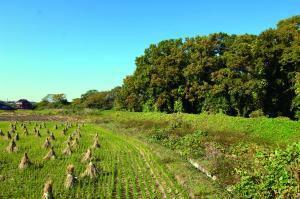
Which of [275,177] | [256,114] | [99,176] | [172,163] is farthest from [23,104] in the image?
[275,177]

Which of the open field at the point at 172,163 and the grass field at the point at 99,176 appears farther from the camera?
the grass field at the point at 99,176

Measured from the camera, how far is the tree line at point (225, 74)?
48094mm

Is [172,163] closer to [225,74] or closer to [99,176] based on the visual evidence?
[99,176]

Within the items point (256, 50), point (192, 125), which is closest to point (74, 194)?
point (192, 125)

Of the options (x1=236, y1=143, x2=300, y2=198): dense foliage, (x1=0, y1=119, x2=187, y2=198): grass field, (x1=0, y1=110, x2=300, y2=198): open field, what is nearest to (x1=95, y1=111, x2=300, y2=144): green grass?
(x1=0, y1=110, x2=300, y2=198): open field

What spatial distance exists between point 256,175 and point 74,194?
26.2 ft

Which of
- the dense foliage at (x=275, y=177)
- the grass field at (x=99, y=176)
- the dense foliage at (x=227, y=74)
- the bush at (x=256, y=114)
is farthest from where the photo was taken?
the bush at (x=256, y=114)

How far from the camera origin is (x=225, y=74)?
51594 millimetres

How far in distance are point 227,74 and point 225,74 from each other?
0.31 meters

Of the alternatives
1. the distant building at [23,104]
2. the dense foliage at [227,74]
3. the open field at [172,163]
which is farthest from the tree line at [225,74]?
the distant building at [23,104]

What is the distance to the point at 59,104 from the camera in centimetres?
11794

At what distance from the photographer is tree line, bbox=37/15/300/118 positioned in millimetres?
48094

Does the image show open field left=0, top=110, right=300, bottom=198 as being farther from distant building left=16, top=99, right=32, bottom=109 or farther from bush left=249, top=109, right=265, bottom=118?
distant building left=16, top=99, right=32, bottom=109

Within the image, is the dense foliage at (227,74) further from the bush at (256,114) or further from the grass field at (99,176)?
the grass field at (99,176)
